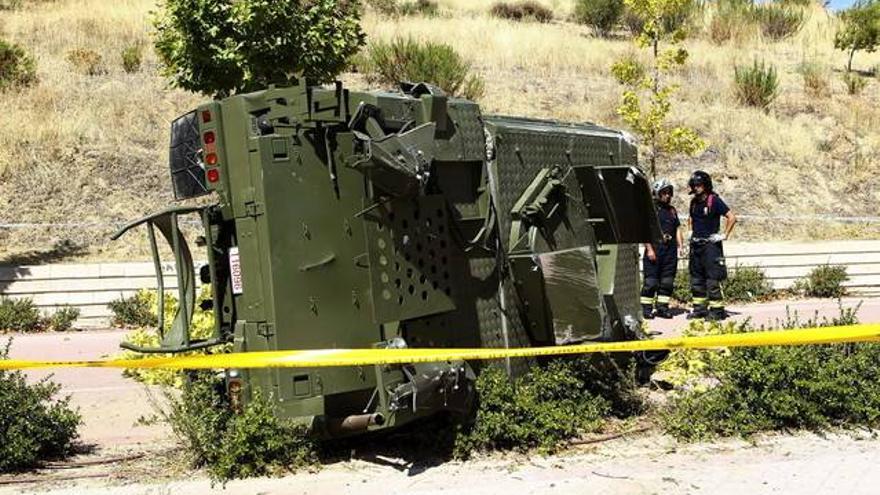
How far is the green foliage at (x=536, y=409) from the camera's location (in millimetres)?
5312

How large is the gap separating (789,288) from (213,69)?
33.2 feet

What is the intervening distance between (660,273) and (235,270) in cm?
784

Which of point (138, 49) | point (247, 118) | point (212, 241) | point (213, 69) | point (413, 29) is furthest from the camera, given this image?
point (413, 29)

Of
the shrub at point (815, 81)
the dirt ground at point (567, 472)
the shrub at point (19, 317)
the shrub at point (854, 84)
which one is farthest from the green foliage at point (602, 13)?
the dirt ground at point (567, 472)

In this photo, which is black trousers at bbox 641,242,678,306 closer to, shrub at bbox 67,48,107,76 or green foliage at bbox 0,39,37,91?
green foliage at bbox 0,39,37,91

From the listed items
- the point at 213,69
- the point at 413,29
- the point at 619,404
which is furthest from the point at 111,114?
the point at 619,404

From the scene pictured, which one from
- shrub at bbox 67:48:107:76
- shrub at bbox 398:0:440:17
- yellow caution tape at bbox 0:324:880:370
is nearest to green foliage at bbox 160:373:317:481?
yellow caution tape at bbox 0:324:880:370

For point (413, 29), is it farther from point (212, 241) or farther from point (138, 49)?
point (212, 241)

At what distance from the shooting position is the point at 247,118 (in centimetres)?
489

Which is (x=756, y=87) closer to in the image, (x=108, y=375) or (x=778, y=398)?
(x=778, y=398)

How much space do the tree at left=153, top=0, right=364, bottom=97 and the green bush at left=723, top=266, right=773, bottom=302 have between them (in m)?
7.17

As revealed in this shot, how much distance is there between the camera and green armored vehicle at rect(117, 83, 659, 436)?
4.85m

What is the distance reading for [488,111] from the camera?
67.5ft

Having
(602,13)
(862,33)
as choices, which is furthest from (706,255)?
(602,13)
